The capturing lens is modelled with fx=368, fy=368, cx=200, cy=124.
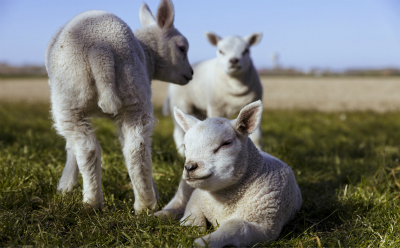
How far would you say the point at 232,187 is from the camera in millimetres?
2424

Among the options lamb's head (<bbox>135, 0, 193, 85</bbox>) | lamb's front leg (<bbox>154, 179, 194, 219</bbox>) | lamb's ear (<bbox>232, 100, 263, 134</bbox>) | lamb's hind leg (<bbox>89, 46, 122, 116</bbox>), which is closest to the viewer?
lamb's ear (<bbox>232, 100, 263, 134</bbox>)

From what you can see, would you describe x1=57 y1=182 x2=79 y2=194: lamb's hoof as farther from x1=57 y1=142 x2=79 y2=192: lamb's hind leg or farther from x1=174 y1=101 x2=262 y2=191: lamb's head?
x1=174 y1=101 x2=262 y2=191: lamb's head

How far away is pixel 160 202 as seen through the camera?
3.20m

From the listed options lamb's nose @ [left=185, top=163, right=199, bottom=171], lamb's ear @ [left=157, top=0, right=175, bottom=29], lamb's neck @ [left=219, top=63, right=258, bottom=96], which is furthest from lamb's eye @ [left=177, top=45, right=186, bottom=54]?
lamb's neck @ [left=219, top=63, right=258, bottom=96]

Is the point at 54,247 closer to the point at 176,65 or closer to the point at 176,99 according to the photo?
the point at 176,65

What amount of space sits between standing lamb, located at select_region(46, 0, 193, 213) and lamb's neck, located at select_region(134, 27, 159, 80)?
37 cm

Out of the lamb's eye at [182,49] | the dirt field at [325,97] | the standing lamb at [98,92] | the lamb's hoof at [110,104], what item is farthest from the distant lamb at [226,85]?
the dirt field at [325,97]

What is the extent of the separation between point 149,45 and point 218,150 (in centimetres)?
145

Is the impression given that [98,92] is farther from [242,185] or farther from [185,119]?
[242,185]

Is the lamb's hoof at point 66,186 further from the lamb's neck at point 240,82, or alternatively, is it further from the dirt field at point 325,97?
the dirt field at point 325,97

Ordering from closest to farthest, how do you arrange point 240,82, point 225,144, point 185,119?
point 225,144
point 185,119
point 240,82

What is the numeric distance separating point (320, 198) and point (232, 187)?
1272 mm

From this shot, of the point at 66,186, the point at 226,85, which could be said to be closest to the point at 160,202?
the point at 66,186

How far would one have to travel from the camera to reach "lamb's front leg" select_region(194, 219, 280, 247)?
2136 mm
